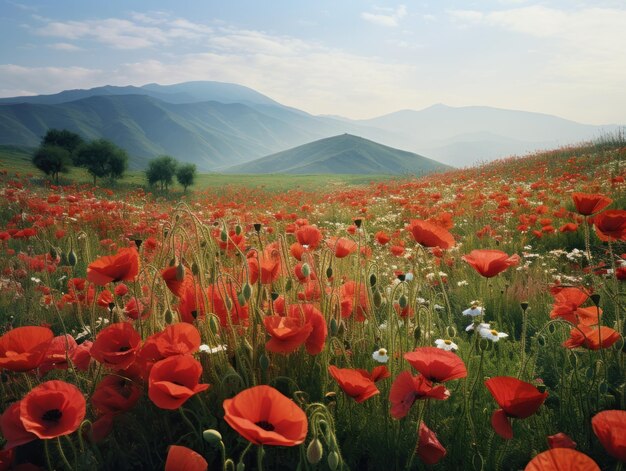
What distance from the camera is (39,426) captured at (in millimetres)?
1349

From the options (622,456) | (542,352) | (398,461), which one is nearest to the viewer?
(622,456)

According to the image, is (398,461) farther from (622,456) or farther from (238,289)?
(238,289)

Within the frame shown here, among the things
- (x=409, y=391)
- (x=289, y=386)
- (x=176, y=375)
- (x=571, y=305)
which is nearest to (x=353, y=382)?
(x=409, y=391)

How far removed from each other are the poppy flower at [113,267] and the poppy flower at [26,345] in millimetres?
260

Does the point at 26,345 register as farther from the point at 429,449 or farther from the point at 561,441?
the point at 561,441

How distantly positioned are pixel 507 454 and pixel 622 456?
773 mm

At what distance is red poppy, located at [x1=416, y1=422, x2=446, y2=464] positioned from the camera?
5.39 ft

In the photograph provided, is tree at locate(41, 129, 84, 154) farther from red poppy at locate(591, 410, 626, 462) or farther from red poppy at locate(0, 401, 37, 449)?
red poppy at locate(591, 410, 626, 462)

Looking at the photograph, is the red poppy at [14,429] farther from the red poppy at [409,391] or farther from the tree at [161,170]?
the tree at [161,170]

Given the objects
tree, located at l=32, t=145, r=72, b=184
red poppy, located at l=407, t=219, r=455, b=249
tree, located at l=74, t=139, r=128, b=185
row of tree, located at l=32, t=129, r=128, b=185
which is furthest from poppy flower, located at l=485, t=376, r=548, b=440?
tree, located at l=74, t=139, r=128, b=185

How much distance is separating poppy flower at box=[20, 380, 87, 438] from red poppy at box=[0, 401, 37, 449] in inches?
3.6

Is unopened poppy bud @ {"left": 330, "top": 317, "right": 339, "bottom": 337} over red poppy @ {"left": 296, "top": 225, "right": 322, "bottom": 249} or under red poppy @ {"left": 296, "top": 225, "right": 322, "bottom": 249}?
under

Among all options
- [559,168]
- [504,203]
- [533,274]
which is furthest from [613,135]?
[533,274]

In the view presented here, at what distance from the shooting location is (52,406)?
1441 millimetres
